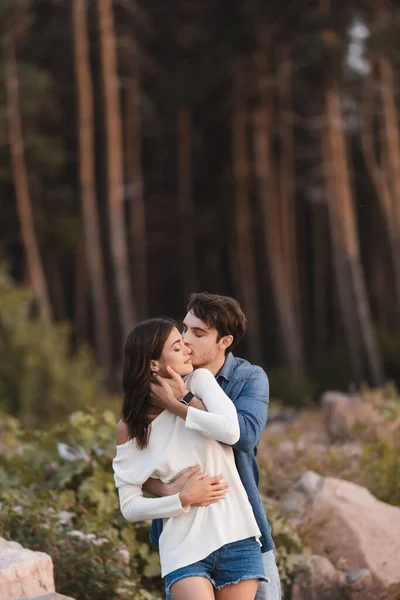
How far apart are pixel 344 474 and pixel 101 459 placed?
6.67 feet

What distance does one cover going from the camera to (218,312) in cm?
462

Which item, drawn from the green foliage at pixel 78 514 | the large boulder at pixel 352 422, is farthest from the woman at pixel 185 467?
the large boulder at pixel 352 422

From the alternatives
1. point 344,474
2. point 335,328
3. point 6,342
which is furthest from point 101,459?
point 335,328

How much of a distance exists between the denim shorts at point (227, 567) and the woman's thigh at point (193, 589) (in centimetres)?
2

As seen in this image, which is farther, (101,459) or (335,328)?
(335,328)

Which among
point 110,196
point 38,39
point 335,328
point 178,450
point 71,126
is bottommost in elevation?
point 335,328

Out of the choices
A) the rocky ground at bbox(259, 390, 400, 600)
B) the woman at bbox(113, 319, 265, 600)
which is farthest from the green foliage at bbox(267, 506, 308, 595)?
the woman at bbox(113, 319, 265, 600)

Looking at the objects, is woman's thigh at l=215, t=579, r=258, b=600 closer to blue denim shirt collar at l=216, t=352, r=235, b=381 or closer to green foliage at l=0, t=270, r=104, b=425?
blue denim shirt collar at l=216, t=352, r=235, b=381

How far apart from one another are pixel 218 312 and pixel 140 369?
406 millimetres

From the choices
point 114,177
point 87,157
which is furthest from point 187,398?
point 87,157

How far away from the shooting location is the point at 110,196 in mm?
24828

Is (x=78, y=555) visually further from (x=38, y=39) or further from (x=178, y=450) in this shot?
(x=38, y=39)

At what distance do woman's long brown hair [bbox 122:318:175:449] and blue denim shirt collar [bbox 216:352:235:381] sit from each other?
0.36 m

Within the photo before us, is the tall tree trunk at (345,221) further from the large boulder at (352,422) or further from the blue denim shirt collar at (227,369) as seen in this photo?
the blue denim shirt collar at (227,369)
